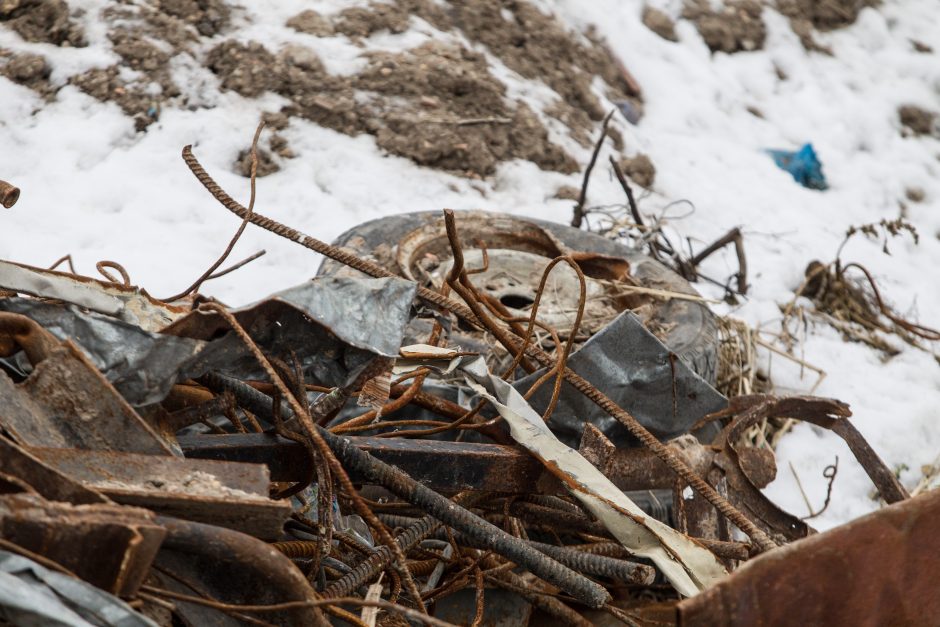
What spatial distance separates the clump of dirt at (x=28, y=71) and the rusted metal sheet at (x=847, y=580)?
375cm

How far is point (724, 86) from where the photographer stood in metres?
5.92

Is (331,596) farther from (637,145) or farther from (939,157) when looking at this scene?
(939,157)

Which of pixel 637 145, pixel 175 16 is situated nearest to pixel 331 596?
pixel 175 16

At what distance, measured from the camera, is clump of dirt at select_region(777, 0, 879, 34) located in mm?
6548

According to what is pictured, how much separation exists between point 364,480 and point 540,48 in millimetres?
4114

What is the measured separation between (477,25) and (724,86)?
1.70 meters

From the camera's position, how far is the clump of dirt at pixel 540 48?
5238 millimetres

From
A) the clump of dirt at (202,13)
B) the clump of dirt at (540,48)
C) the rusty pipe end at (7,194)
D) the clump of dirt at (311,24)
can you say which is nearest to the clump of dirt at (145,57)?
the clump of dirt at (202,13)

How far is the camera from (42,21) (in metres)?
4.23

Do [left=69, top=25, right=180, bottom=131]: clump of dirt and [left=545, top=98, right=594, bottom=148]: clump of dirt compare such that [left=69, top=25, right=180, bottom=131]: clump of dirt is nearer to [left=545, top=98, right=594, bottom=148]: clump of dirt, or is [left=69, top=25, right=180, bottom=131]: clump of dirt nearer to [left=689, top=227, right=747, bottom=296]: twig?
[left=545, top=98, right=594, bottom=148]: clump of dirt

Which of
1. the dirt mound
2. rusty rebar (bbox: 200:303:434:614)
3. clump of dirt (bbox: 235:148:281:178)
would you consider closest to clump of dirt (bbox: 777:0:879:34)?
the dirt mound

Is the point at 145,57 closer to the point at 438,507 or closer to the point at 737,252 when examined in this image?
the point at 737,252

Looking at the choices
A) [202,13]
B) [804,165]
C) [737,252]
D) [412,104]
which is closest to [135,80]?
[202,13]

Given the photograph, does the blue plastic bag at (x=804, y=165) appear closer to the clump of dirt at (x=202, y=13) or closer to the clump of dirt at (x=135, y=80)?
the clump of dirt at (x=202, y=13)
